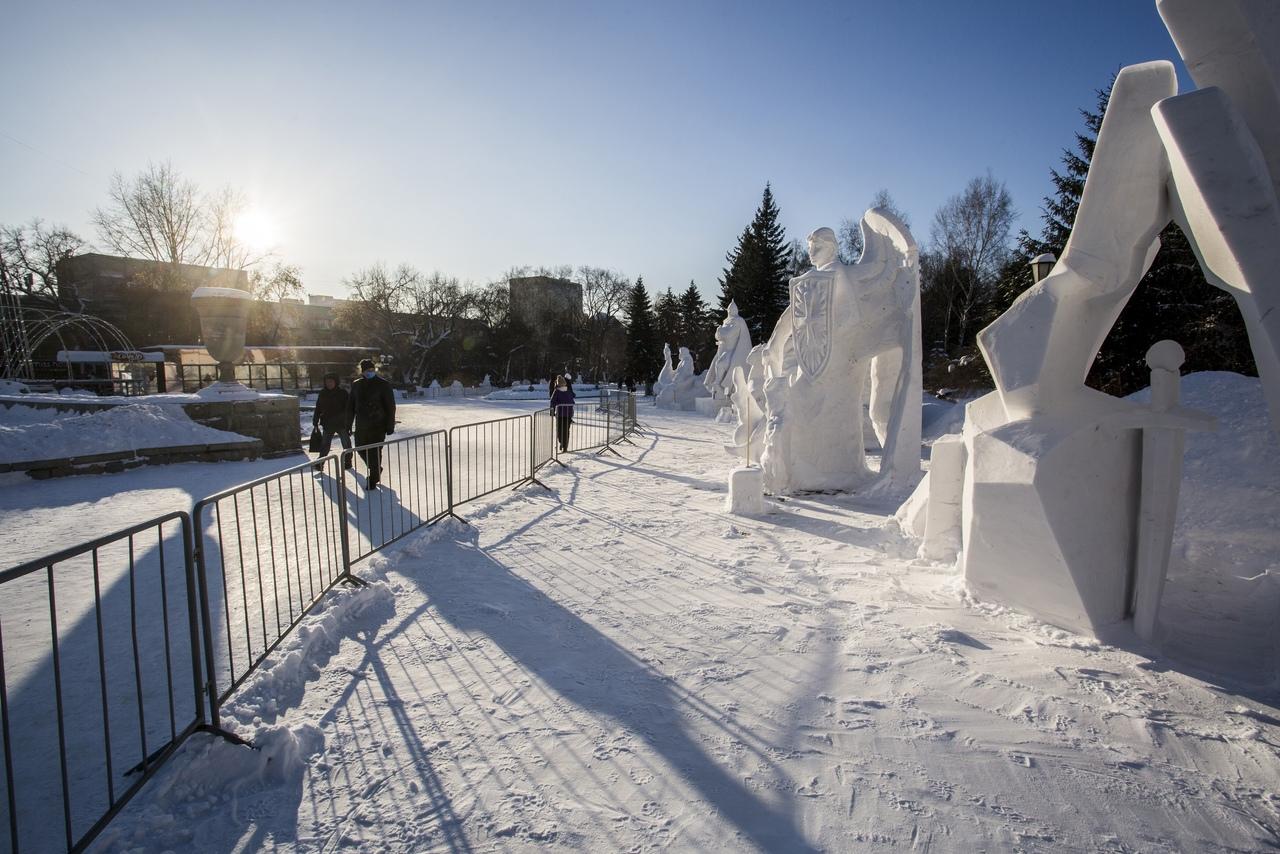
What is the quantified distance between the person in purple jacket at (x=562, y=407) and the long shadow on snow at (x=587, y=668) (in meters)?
6.42

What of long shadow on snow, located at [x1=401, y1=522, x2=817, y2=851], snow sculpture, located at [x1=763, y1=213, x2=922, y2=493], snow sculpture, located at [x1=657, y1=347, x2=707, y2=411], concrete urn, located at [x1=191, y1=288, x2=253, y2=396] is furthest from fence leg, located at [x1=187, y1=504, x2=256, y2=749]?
snow sculpture, located at [x1=657, y1=347, x2=707, y2=411]

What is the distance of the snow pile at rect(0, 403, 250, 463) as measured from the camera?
25.8 feet

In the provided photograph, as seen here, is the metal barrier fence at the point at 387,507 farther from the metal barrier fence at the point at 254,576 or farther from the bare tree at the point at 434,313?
the bare tree at the point at 434,313

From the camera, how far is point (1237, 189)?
2.22m

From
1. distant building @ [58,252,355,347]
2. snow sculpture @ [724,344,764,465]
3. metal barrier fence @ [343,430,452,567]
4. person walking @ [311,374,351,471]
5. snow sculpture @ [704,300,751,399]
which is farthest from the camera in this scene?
distant building @ [58,252,355,347]

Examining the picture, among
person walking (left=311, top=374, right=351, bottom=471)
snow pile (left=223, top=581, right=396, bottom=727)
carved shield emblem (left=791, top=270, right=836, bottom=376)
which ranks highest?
carved shield emblem (left=791, top=270, right=836, bottom=376)

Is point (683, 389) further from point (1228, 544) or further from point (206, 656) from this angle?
point (206, 656)

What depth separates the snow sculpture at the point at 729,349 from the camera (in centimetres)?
1883

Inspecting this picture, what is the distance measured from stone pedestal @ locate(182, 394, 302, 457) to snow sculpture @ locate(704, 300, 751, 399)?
11.9 metres

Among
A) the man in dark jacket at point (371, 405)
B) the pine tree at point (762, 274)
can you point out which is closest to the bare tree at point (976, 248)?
the pine tree at point (762, 274)

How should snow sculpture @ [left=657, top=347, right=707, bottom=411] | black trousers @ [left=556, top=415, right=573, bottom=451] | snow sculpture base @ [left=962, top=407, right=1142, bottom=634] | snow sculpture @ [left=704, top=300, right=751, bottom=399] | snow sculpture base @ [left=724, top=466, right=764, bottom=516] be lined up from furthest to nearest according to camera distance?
1. snow sculpture @ [left=657, top=347, right=707, bottom=411]
2. snow sculpture @ [left=704, top=300, right=751, bottom=399]
3. black trousers @ [left=556, top=415, right=573, bottom=451]
4. snow sculpture base @ [left=724, top=466, right=764, bottom=516]
5. snow sculpture base @ [left=962, top=407, right=1142, bottom=634]

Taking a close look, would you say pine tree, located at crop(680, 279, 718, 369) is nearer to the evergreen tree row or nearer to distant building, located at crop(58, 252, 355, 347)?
the evergreen tree row

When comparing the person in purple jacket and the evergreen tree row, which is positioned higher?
the evergreen tree row

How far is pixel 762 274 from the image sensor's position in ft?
112
